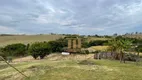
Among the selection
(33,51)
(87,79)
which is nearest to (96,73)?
(87,79)

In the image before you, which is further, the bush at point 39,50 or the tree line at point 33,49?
the tree line at point 33,49

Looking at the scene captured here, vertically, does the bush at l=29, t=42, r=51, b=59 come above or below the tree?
below

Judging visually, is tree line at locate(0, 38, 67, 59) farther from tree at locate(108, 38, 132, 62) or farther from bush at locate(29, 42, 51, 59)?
tree at locate(108, 38, 132, 62)

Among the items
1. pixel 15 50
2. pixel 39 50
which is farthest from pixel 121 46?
pixel 15 50

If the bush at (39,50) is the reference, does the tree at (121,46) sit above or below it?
above

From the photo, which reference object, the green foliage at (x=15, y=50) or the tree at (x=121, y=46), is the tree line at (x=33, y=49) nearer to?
the green foliage at (x=15, y=50)

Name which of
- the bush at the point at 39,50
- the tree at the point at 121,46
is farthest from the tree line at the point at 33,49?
the tree at the point at 121,46

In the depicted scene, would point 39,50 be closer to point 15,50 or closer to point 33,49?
point 33,49

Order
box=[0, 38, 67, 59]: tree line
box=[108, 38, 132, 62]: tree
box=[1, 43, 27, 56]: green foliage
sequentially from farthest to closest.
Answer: box=[1, 43, 27, 56]: green foliage → box=[0, 38, 67, 59]: tree line → box=[108, 38, 132, 62]: tree

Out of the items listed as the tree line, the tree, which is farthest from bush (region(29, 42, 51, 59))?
the tree

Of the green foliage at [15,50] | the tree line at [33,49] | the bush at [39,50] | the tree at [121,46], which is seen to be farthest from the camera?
the green foliage at [15,50]

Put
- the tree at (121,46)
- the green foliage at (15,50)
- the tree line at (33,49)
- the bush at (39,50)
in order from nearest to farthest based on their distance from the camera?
the tree at (121,46) → the bush at (39,50) → the tree line at (33,49) → the green foliage at (15,50)

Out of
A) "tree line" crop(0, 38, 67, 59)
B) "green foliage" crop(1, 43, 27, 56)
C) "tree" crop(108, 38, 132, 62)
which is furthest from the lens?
"green foliage" crop(1, 43, 27, 56)

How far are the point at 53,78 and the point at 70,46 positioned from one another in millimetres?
43896
